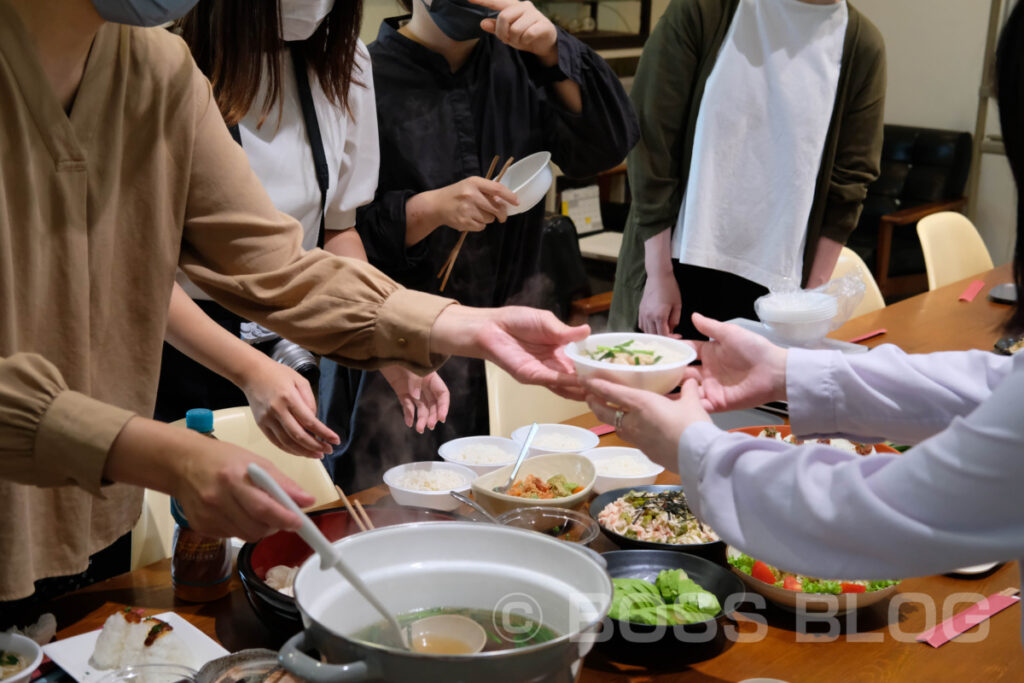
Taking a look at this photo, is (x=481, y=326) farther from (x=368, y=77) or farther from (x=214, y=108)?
(x=368, y=77)

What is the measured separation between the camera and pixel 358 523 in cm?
147

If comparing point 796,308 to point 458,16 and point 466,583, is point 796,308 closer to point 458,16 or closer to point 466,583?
point 458,16

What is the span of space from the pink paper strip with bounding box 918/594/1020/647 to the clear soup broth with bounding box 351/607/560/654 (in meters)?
0.70

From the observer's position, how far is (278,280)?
1440 millimetres

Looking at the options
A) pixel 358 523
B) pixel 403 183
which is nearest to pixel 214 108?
pixel 358 523

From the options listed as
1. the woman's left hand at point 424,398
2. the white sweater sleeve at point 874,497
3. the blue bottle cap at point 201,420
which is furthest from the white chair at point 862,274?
the blue bottle cap at point 201,420

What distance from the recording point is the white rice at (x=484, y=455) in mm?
1958

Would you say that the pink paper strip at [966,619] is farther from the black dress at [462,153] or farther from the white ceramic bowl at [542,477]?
the black dress at [462,153]

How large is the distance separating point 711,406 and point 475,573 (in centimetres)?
65

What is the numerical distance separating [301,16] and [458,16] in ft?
1.39

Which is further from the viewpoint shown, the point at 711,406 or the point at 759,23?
the point at 759,23

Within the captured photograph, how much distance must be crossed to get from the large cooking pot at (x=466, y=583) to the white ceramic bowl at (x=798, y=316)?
62.7 inches

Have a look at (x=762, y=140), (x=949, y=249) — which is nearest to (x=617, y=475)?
(x=762, y=140)

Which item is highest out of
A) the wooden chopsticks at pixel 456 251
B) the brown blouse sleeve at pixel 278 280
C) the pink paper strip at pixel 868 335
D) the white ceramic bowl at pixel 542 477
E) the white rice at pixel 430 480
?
the brown blouse sleeve at pixel 278 280
